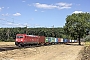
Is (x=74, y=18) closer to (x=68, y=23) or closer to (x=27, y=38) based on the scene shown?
(x=68, y=23)

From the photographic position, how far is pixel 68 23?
9038 centimetres

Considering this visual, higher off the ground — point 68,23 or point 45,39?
point 68,23

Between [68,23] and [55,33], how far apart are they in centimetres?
7272

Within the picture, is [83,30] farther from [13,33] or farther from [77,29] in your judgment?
[13,33]

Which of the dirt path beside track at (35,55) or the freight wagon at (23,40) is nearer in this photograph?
the dirt path beside track at (35,55)

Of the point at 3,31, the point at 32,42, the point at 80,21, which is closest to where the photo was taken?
the point at 32,42

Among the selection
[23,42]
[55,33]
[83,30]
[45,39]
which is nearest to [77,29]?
[83,30]

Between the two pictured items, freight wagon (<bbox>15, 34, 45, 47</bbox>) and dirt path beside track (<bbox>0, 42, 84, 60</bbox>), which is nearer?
dirt path beside track (<bbox>0, 42, 84, 60</bbox>)

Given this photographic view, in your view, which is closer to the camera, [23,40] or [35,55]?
[35,55]

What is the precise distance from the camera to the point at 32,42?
62531 mm

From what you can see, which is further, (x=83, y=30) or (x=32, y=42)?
(x=83, y=30)

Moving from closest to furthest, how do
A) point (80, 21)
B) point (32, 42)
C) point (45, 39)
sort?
1. point (32, 42)
2. point (45, 39)
3. point (80, 21)

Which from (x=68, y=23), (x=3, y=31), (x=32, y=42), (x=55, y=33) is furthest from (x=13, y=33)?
(x=32, y=42)

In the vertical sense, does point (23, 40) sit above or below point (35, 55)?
above
